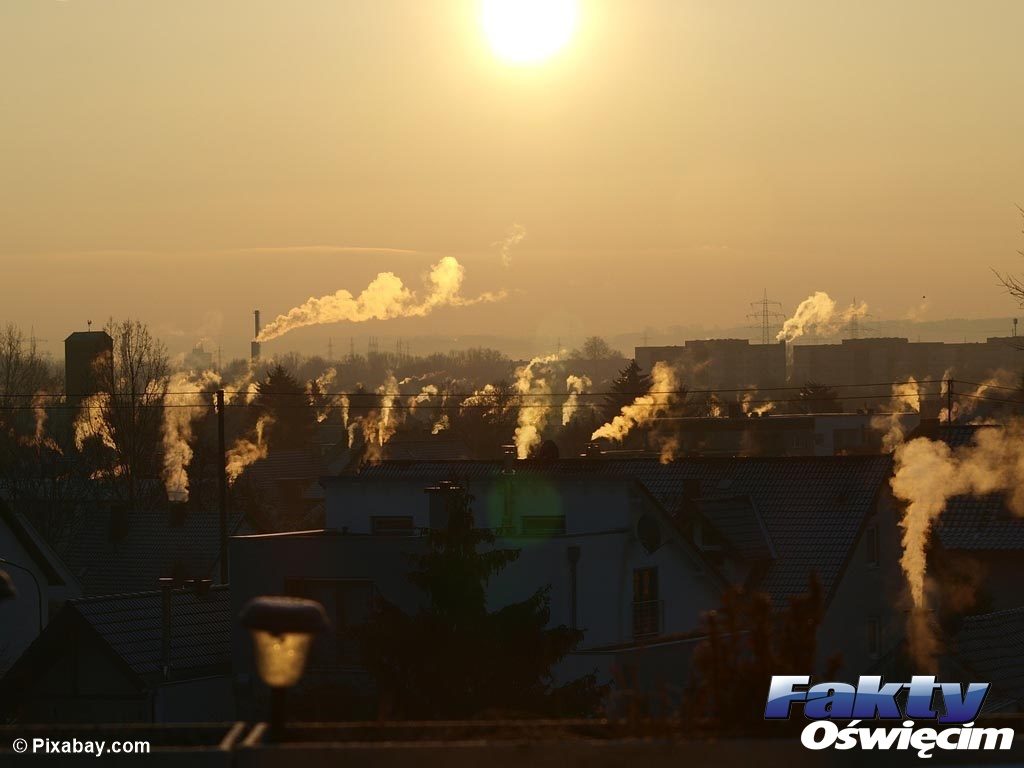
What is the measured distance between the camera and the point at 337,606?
32781mm

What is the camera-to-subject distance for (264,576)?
33312 mm

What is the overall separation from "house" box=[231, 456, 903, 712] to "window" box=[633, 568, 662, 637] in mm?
41

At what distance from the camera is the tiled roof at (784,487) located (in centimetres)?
4044

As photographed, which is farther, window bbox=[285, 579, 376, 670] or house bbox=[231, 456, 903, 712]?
house bbox=[231, 456, 903, 712]

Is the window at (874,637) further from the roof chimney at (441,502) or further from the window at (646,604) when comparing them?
the roof chimney at (441,502)

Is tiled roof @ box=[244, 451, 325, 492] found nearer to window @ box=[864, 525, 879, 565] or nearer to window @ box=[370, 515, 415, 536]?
window @ box=[370, 515, 415, 536]

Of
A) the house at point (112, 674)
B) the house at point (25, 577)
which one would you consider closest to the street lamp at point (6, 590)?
the house at point (112, 674)

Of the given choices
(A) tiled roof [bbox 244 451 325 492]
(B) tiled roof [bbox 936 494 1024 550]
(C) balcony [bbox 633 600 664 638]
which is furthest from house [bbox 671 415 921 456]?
(C) balcony [bbox 633 600 664 638]

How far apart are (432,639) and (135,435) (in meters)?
58.6

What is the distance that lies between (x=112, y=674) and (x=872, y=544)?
21.0 metres

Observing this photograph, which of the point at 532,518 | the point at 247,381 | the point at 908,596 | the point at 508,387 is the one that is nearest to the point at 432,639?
the point at 532,518

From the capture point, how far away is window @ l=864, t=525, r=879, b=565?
42.1 metres

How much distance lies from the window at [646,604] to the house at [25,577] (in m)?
18.3

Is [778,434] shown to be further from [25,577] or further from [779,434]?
[25,577]
